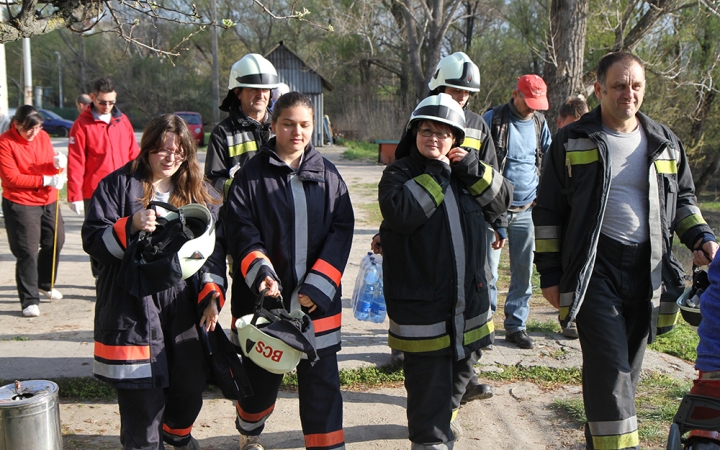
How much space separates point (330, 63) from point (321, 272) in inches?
1247

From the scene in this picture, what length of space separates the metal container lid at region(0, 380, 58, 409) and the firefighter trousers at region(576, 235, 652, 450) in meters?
2.71

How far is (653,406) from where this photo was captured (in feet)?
14.6

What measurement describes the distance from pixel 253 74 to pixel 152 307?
190 cm

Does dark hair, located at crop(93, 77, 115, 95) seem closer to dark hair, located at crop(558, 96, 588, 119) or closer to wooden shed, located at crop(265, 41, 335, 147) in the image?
dark hair, located at crop(558, 96, 588, 119)

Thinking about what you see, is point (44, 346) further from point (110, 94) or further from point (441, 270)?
point (441, 270)

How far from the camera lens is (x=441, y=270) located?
3475mm

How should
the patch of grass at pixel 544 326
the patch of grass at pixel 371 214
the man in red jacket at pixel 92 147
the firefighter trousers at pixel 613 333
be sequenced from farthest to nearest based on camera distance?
the patch of grass at pixel 371 214 < the man in red jacket at pixel 92 147 < the patch of grass at pixel 544 326 < the firefighter trousers at pixel 613 333

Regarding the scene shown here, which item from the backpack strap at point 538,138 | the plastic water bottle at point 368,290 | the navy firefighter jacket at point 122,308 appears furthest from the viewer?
the backpack strap at point 538,138

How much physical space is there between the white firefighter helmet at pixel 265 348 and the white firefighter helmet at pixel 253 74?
75.1 inches

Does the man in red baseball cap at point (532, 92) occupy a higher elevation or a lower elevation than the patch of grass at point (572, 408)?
higher

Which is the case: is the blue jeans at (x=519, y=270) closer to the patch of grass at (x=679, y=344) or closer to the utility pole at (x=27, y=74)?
the patch of grass at (x=679, y=344)

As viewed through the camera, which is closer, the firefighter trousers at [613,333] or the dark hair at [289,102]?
the firefighter trousers at [613,333]

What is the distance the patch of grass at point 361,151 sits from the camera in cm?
2484

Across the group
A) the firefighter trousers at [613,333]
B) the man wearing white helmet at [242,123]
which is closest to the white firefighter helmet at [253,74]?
the man wearing white helmet at [242,123]
